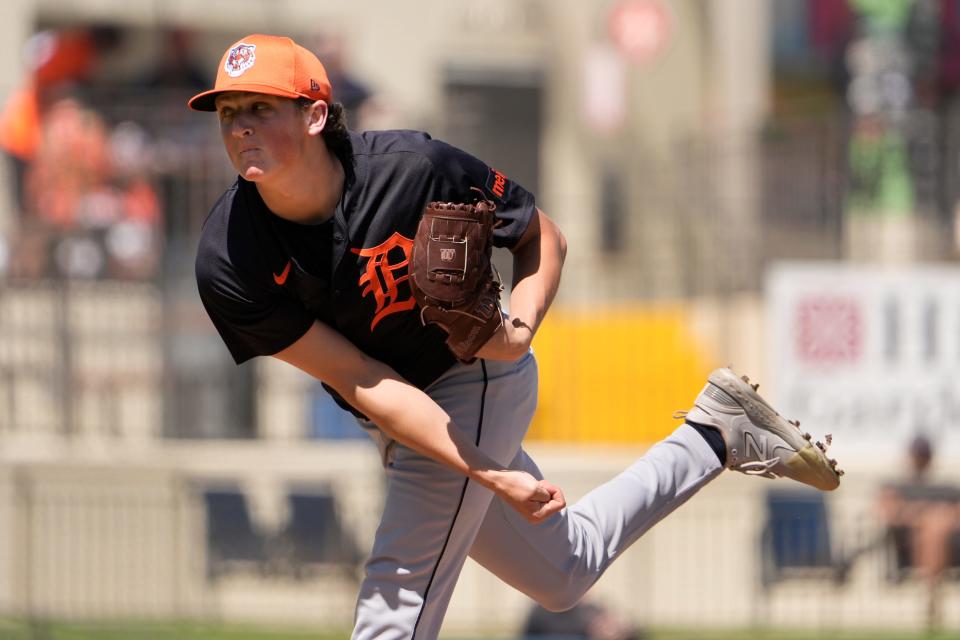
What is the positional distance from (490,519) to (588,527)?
0.96ft

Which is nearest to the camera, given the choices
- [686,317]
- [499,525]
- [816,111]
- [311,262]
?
[311,262]

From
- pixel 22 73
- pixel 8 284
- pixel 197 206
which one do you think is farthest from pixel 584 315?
pixel 22 73

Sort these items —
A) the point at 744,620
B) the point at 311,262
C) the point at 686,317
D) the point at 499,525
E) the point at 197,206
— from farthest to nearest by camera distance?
the point at 686,317
the point at 197,206
the point at 744,620
the point at 499,525
the point at 311,262

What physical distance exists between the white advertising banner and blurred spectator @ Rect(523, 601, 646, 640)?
2955 millimetres

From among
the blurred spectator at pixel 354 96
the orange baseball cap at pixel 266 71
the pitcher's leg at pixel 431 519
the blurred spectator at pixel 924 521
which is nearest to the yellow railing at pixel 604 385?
the blurred spectator at pixel 924 521

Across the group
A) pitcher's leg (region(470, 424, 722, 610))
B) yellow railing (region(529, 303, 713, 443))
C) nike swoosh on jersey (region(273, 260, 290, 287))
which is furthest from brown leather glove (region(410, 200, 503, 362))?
yellow railing (region(529, 303, 713, 443))

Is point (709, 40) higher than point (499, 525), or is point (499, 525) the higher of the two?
point (709, 40)

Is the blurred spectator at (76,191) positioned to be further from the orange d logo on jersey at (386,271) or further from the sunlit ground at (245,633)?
the orange d logo on jersey at (386,271)

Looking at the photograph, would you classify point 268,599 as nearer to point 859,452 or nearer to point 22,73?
point 859,452

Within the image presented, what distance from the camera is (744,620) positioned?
11.2m

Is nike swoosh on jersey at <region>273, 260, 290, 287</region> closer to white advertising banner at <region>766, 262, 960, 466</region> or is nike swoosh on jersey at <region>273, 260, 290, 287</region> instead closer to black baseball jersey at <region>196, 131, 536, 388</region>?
black baseball jersey at <region>196, 131, 536, 388</region>

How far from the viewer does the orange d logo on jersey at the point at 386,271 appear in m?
4.36

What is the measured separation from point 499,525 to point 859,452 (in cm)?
751

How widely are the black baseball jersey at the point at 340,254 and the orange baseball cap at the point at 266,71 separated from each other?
323mm
